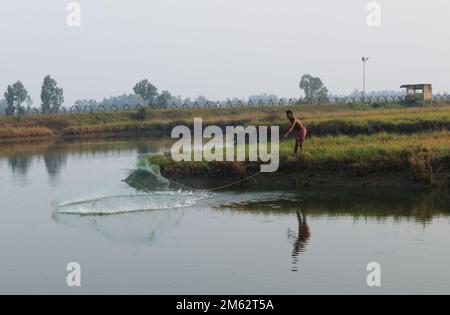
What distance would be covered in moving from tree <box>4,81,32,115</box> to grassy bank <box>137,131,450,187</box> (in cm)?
4981

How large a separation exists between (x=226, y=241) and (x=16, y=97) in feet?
241

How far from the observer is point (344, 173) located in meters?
18.7

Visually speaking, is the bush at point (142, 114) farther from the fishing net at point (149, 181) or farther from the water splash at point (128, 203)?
the water splash at point (128, 203)

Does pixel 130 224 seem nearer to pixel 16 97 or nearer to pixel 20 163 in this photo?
pixel 20 163

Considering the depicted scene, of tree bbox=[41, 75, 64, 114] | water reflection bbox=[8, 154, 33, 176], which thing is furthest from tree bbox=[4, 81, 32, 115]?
water reflection bbox=[8, 154, 33, 176]

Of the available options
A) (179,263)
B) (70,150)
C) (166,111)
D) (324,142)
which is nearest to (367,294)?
(179,263)

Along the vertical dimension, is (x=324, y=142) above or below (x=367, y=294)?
above

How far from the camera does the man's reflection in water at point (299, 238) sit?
11.7m

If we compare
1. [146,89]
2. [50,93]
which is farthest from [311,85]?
[50,93]

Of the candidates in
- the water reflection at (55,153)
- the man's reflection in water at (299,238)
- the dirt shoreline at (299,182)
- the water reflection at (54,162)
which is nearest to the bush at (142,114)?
the water reflection at (55,153)

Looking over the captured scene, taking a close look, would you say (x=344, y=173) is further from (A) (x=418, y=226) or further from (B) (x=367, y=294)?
(B) (x=367, y=294)

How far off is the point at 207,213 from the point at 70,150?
24.1m

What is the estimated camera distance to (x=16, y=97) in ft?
269
